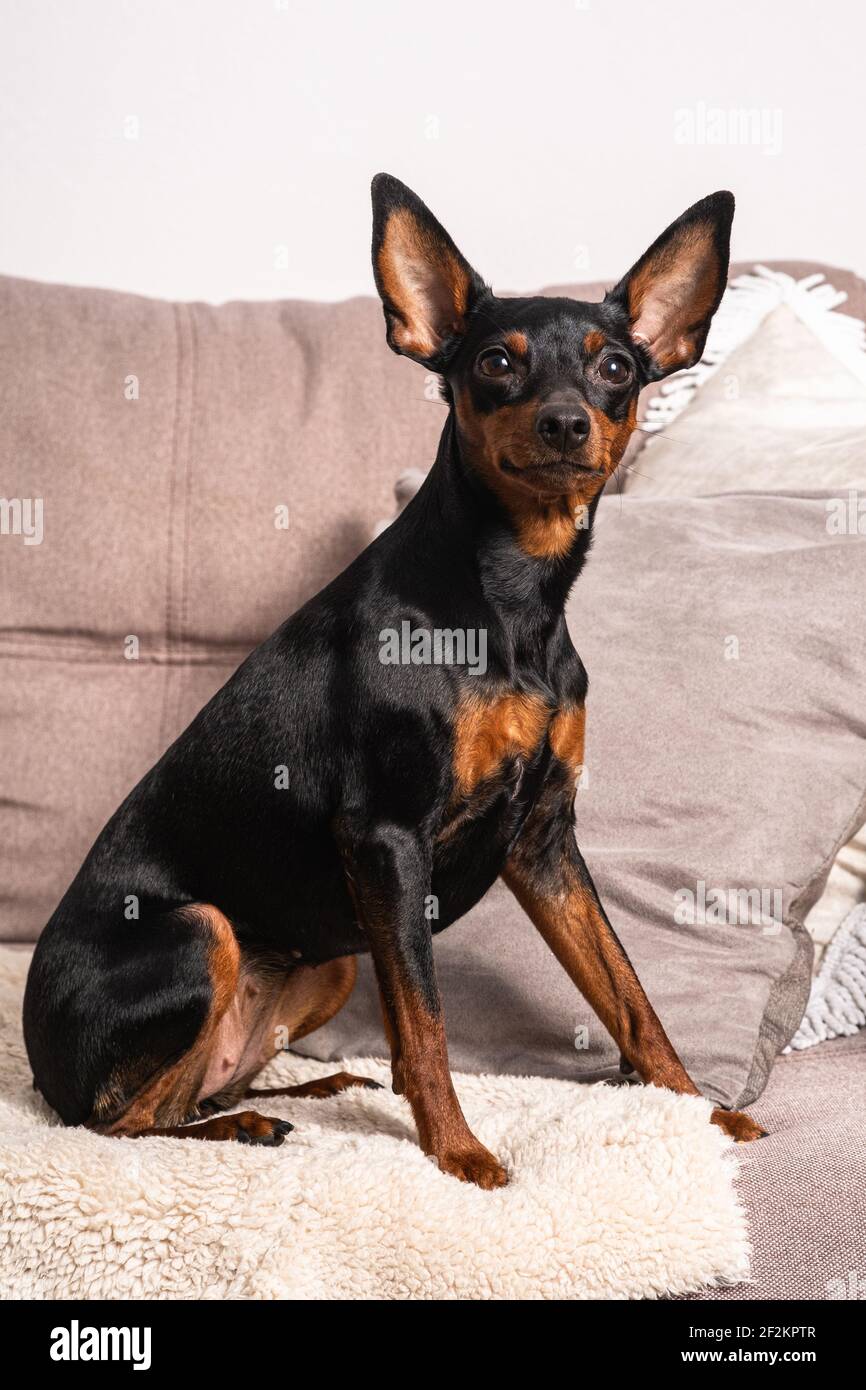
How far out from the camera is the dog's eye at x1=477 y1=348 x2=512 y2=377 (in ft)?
5.47

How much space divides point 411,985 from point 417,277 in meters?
0.95

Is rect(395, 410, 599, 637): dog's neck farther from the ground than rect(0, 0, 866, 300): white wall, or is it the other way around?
rect(0, 0, 866, 300): white wall

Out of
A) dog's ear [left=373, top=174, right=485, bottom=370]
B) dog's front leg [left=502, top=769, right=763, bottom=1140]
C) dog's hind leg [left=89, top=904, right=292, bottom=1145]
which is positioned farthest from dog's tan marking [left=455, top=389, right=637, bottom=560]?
dog's hind leg [left=89, top=904, right=292, bottom=1145]

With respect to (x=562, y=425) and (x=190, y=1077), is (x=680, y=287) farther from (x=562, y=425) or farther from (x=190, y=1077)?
(x=190, y=1077)

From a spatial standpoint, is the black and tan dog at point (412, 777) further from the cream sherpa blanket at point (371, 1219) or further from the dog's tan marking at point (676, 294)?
the cream sherpa blanket at point (371, 1219)

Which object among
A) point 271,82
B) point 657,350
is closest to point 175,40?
point 271,82

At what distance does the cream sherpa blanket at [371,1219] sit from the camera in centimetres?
131

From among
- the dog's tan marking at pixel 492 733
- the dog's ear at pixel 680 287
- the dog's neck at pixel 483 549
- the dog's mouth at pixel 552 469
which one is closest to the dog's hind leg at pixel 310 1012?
the dog's tan marking at pixel 492 733

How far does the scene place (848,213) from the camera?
10.5 feet

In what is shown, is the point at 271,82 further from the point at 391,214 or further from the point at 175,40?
the point at 391,214

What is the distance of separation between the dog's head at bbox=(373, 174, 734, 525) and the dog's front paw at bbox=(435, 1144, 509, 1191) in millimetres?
804

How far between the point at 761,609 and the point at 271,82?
1.96m

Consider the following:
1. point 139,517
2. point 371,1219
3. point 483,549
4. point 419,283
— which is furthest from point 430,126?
point 371,1219

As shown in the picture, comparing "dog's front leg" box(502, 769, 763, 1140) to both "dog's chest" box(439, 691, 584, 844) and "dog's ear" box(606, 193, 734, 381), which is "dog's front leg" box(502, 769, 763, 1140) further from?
"dog's ear" box(606, 193, 734, 381)
